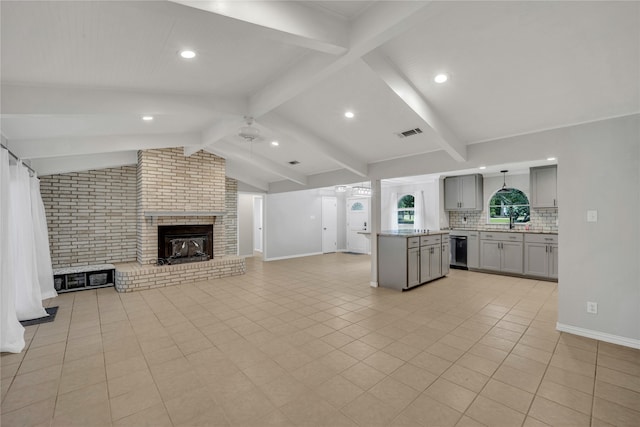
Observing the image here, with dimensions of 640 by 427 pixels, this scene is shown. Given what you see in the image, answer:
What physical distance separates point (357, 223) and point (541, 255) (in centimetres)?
594

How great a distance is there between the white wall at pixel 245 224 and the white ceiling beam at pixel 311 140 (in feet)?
17.0

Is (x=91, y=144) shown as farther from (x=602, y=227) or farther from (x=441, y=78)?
(x=602, y=227)

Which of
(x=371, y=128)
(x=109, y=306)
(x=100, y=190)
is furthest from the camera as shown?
(x=100, y=190)

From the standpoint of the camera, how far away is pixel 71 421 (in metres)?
1.96

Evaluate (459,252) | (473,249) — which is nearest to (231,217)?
(459,252)

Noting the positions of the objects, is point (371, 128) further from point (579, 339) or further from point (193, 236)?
point (193, 236)

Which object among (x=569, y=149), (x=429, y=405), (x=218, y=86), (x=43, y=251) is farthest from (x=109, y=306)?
(x=569, y=149)

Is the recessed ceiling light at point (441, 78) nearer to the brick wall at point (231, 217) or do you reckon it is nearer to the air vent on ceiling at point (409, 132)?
the air vent on ceiling at point (409, 132)

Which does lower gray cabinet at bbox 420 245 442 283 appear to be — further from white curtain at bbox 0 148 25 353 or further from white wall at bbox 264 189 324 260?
white curtain at bbox 0 148 25 353

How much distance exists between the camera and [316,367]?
2.63 metres

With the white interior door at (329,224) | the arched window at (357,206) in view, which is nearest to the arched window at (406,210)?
the arched window at (357,206)

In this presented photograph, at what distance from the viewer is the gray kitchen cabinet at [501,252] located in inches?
251

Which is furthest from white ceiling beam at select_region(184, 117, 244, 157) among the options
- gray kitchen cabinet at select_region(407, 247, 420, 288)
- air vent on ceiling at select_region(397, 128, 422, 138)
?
gray kitchen cabinet at select_region(407, 247, 420, 288)

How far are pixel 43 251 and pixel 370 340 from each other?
5641 millimetres
